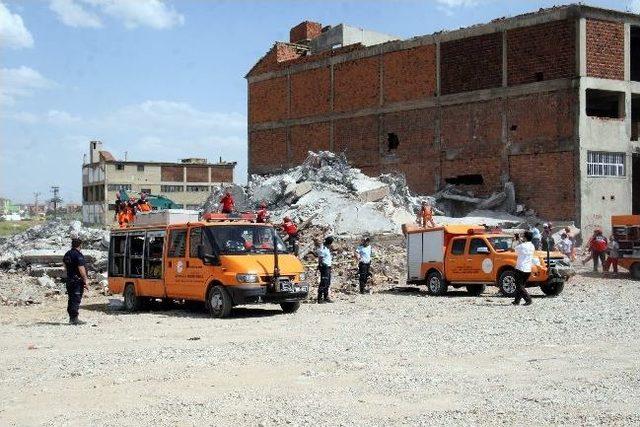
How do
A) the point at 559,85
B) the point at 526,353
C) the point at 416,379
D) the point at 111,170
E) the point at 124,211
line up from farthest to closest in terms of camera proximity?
the point at 111,170
the point at 559,85
the point at 124,211
the point at 526,353
the point at 416,379

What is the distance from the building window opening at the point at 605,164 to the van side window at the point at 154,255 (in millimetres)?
22518

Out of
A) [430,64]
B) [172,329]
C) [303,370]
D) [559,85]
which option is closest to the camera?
[303,370]

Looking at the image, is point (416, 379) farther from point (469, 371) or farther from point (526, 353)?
point (526, 353)

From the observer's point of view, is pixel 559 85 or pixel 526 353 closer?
pixel 526 353

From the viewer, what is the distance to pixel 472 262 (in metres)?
21.1

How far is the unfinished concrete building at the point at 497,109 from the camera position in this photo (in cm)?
3419

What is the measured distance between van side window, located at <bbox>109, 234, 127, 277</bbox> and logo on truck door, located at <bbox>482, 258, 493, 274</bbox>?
961 cm

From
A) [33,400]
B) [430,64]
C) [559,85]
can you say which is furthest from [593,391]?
[430,64]

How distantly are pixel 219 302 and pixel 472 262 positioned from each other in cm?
812

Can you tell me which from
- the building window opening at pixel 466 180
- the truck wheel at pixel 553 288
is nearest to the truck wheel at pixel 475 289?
the truck wheel at pixel 553 288

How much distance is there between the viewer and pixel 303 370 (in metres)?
9.59

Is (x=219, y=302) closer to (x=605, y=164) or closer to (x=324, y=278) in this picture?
(x=324, y=278)

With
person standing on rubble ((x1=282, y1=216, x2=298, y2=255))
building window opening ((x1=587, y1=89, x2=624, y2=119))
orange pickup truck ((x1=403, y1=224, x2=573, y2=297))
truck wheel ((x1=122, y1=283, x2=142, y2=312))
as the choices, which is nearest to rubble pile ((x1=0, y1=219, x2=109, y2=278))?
person standing on rubble ((x1=282, y1=216, x2=298, y2=255))

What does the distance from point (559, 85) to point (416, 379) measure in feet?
93.6
